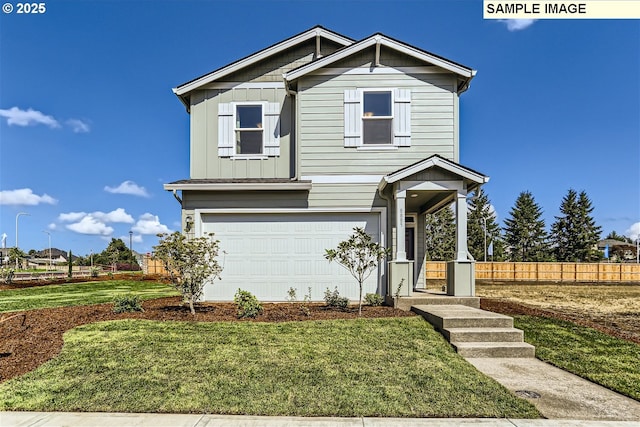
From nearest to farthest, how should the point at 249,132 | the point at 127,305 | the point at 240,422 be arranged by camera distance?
1. the point at 240,422
2. the point at 127,305
3. the point at 249,132

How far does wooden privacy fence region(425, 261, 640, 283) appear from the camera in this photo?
2577 centimetres

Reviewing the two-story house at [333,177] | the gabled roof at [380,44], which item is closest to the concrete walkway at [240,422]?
the two-story house at [333,177]

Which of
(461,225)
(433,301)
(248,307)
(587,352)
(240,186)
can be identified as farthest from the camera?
(240,186)

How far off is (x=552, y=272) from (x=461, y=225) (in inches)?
831

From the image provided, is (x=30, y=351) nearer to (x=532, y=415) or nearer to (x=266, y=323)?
(x=266, y=323)

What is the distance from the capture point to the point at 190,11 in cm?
947

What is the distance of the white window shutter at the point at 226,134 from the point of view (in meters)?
10.9

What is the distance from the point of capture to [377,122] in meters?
10.5

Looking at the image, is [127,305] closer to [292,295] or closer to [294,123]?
[292,295]

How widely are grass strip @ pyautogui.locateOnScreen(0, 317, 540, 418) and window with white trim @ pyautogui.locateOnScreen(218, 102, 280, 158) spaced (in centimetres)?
561

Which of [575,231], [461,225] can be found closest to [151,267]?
[461,225]

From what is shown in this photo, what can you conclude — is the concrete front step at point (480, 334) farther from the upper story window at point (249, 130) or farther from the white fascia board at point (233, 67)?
the white fascia board at point (233, 67)

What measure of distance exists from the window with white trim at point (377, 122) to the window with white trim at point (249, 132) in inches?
83.0

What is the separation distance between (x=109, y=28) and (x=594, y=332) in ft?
50.3
